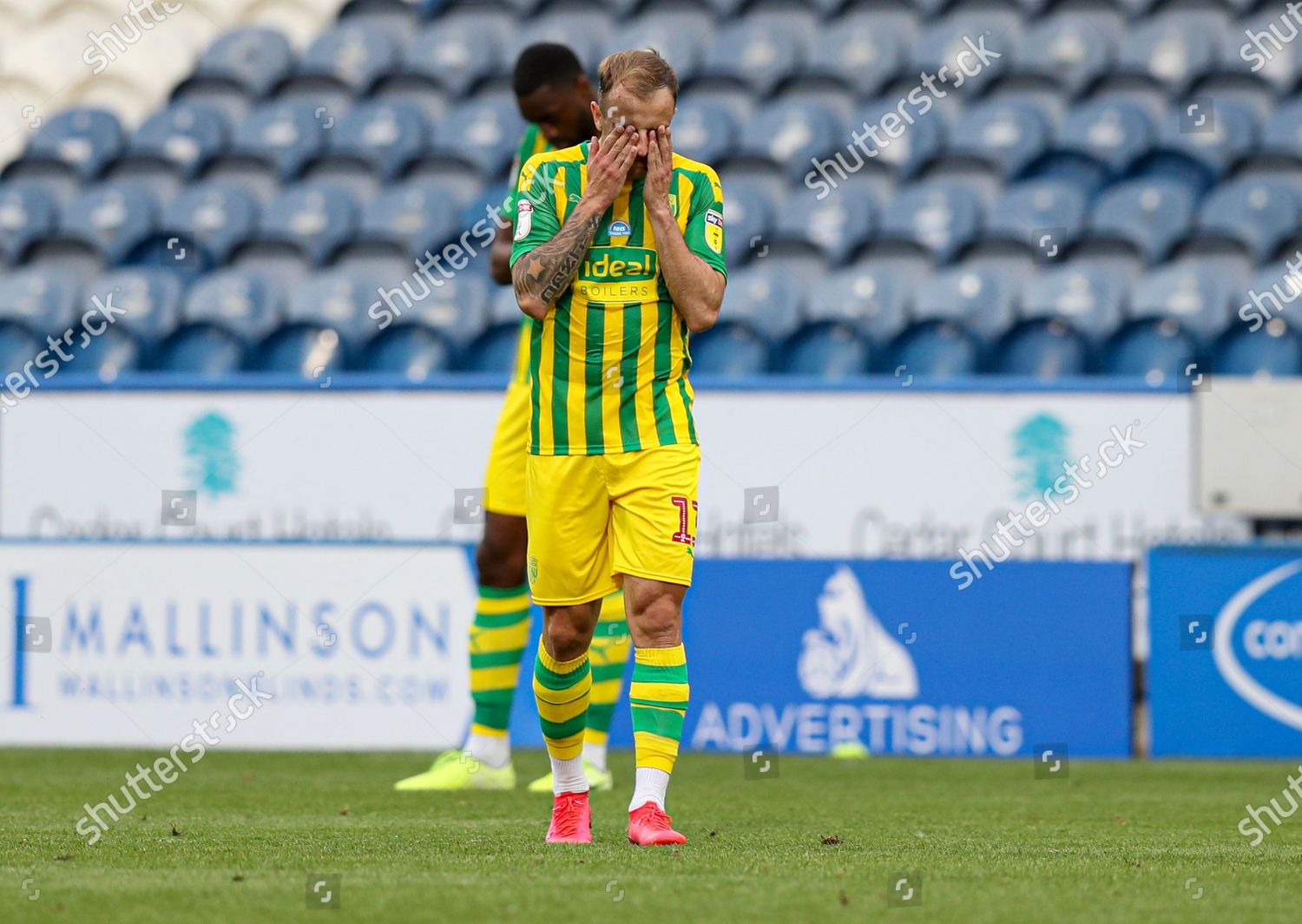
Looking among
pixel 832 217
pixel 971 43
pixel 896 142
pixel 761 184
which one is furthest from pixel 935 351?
pixel 971 43

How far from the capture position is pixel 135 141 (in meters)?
15.5

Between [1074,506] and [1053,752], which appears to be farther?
[1074,506]

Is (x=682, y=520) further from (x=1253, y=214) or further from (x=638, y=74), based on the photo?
(x=1253, y=214)

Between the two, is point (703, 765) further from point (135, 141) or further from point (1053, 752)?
point (135, 141)

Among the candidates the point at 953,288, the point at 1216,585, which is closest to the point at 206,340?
the point at 953,288

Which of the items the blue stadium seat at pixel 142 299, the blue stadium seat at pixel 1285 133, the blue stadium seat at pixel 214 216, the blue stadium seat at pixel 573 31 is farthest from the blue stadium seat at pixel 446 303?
the blue stadium seat at pixel 1285 133

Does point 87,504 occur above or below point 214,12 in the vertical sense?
below

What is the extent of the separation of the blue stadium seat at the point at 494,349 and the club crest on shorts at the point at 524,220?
7.24 metres

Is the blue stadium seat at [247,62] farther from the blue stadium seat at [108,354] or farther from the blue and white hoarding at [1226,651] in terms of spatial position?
the blue and white hoarding at [1226,651]

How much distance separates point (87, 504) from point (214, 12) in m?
8.40

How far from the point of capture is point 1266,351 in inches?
425

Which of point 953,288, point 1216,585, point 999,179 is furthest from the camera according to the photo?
point 999,179

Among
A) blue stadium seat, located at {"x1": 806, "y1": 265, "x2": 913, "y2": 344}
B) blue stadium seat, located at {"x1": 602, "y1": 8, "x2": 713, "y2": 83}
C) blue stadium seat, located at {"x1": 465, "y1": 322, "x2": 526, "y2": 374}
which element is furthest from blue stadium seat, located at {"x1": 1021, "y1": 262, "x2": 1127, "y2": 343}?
blue stadium seat, located at {"x1": 602, "y1": 8, "x2": 713, "y2": 83}

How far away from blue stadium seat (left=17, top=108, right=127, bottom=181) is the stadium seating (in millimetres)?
28
